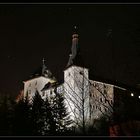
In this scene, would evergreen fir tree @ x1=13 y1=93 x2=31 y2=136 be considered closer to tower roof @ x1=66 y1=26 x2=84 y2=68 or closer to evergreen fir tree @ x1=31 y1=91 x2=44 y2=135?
evergreen fir tree @ x1=31 y1=91 x2=44 y2=135

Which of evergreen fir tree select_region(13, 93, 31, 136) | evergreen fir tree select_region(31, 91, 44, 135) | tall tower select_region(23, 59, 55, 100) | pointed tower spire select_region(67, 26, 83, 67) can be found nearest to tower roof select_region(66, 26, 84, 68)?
pointed tower spire select_region(67, 26, 83, 67)

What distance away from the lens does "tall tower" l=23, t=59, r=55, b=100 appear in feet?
299

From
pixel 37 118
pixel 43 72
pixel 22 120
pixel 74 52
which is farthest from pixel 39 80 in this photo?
pixel 22 120

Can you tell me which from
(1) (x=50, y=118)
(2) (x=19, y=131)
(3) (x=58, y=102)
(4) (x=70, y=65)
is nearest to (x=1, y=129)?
(2) (x=19, y=131)

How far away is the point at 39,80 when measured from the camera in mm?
92188

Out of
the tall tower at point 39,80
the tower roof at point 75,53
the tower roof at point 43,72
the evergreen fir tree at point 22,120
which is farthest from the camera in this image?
the tower roof at point 43,72

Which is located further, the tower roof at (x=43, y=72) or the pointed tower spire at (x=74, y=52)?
the tower roof at (x=43, y=72)

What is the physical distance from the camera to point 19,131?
2962cm

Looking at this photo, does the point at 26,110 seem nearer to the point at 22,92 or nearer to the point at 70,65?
the point at 70,65

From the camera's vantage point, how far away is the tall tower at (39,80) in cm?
9103

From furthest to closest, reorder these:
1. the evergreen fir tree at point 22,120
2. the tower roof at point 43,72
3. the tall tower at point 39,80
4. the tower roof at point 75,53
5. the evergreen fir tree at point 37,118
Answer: the tower roof at point 43,72 < the tall tower at point 39,80 < the tower roof at point 75,53 < the evergreen fir tree at point 37,118 < the evergreen fir tree at point 22,120

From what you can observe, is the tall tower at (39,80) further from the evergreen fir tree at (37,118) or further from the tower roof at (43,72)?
the evergreen fir tree at (37,118)

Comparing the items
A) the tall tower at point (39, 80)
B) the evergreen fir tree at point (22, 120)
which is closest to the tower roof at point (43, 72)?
the tall tower at point (39, 80)

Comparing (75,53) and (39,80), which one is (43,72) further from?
(75,53)
